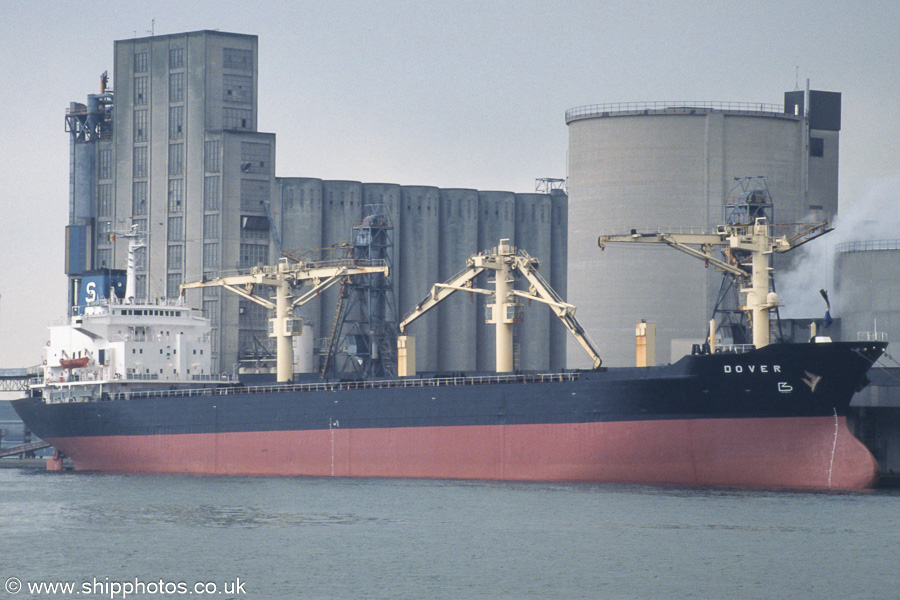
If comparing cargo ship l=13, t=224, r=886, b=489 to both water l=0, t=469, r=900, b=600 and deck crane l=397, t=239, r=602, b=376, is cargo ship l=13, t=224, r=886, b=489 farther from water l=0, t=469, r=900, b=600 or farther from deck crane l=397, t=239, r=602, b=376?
water l=0, t=469, r=900, b=600

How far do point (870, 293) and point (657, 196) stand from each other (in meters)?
11.4

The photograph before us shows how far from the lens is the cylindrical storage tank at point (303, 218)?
57.8 metres

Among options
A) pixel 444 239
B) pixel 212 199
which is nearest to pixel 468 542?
pixel 212 199

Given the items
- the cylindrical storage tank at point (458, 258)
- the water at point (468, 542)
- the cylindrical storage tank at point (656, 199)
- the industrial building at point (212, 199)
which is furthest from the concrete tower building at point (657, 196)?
the water at point (468, 542)

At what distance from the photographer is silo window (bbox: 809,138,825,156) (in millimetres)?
55688

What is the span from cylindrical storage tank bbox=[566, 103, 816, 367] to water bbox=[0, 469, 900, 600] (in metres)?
17.0

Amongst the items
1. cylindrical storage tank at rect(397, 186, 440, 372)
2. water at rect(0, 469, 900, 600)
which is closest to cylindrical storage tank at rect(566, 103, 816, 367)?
cylindrical storage tank at rect(397, 186, 440, 372)

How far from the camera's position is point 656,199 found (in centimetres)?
5044

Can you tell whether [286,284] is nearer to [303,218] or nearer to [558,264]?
[303,218]

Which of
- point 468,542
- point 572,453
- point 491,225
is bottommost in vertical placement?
point 468,542

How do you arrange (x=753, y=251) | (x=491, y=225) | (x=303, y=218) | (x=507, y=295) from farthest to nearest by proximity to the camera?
1. (x=491, y=225)
2. (x=303, y=218)
3. (x=507, y=295)
4. (x=753, y=251)

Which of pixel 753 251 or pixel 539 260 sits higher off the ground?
pixel 539 260

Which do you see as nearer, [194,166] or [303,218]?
[194,166]

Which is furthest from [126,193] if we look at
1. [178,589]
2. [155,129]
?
[178,589]
